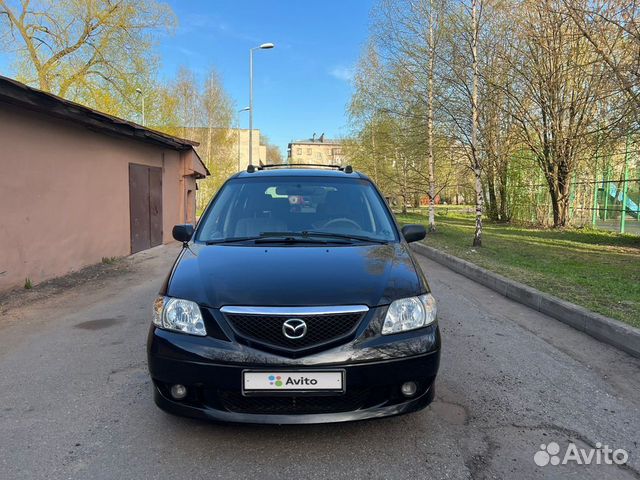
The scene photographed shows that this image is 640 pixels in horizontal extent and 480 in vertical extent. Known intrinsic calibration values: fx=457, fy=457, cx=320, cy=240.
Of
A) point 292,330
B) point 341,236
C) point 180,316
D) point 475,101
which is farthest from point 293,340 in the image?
point 475,101

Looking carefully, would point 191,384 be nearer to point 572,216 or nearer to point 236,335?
point 236,335

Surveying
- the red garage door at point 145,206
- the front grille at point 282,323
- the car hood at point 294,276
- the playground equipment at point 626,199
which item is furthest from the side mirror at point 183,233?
the playground equipment at point 626,199

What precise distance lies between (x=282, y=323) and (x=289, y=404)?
1.52 feet

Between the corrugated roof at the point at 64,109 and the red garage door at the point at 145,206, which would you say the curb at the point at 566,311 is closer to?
the corrugated roof at the point at 64,109

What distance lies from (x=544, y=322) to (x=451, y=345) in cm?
175

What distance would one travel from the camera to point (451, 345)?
4.50m

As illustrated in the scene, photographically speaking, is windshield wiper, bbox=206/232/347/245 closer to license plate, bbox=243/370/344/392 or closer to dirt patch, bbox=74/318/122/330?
license plate, bbox=243/370/344/392

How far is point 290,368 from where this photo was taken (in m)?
2.44

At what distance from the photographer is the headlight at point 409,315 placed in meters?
2.63

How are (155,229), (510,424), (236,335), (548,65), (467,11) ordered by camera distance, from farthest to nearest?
(548,65)
(155,229)
(467,11)
(510,424)
(236,335)

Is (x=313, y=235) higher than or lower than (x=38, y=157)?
lower

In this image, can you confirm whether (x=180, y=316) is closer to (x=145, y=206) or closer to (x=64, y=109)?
(x=64, y=109)

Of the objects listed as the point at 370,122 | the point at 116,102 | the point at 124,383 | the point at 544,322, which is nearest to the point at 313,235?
the point at 124,383

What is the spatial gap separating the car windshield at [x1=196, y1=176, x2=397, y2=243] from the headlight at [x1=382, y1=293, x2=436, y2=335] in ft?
3.05
